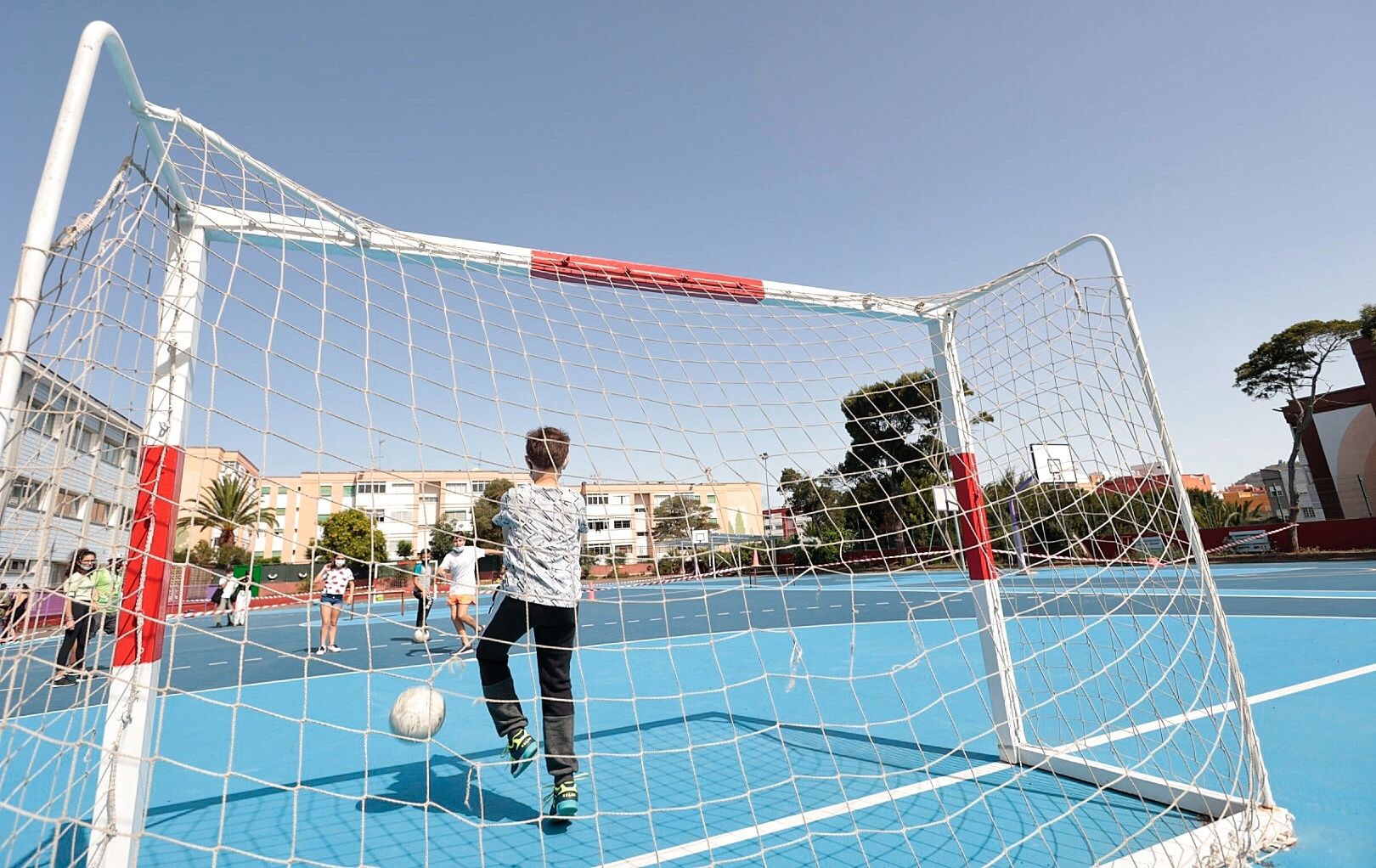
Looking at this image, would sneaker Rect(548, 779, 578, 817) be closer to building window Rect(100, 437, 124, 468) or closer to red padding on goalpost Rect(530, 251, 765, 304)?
building window Rect(100, 437, 124, 468)

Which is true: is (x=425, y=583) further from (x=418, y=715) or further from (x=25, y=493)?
(x=25, y=493)

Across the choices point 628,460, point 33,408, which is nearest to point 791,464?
point 628,460

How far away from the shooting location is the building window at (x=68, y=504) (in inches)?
81.8

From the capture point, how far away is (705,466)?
389cm

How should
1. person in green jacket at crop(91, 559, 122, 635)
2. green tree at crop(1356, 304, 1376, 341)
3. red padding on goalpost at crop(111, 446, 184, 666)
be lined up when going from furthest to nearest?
green tree at crop(1356, 304, 1376, 341) → red padding on goalpost at crop(111, 446, 184, 666) → person in green jacket at crop(91, 559, 122, 635)

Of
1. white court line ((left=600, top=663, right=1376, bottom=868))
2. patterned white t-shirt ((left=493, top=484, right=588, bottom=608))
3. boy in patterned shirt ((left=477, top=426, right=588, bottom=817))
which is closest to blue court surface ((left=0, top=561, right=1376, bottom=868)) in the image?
white court line ((left=600, top=663, right=1376, bottom=868))

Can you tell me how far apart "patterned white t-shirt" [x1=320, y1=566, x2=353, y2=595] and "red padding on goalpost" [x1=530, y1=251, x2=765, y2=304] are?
7015 millimetres

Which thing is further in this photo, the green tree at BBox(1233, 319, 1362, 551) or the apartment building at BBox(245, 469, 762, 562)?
the green tree at BBox(1233, 319, 1362, 551)

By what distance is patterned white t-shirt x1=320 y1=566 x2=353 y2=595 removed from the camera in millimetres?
8953

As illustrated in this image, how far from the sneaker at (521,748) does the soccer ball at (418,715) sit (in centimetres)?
44

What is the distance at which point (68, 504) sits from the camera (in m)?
2.31

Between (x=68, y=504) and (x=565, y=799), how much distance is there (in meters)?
2.20

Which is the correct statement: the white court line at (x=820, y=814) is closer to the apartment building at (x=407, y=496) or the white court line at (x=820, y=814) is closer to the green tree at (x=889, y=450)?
the green tree at (x=889, y=450)

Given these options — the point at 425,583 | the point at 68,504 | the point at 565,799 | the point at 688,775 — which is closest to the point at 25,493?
the point at 68,504
